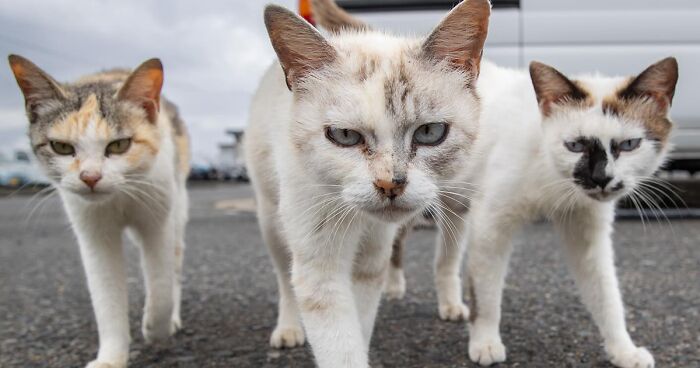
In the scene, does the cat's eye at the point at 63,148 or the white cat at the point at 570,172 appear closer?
the white cat at the point at 570,172

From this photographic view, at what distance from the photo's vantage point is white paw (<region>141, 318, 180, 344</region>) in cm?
287

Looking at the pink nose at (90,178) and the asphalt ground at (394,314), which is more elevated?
the pink nose at (90,178)

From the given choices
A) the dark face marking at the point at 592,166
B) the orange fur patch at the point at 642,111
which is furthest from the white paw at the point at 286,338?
the orange fur patch at the point at 642,111

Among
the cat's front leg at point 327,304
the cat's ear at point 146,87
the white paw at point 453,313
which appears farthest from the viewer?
the white paw at point 453,313

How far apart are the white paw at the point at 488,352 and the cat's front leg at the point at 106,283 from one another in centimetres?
148

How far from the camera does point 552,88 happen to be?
2.54 metres

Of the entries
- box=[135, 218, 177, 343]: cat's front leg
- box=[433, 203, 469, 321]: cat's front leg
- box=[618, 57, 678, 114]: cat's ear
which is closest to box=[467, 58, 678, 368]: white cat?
box=[618, 57, 678, 114]: cat's ear

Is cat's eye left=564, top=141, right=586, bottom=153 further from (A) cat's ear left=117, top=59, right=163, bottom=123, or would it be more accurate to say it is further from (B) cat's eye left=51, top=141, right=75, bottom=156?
(B) cat's eye left=51, top=141, right=75, bottom=156

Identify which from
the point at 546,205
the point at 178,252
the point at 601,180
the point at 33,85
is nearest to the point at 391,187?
the point at 601,180

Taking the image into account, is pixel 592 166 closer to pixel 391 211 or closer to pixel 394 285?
pixel 391 211

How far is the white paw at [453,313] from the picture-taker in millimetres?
3379

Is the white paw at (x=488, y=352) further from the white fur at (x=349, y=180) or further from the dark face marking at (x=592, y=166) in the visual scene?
the dark face marking at (x=592, y=166)

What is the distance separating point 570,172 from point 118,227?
6.43 ft

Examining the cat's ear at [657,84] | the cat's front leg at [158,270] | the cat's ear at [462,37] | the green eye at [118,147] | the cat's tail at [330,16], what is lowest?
the cat's front leg at [158,270]
